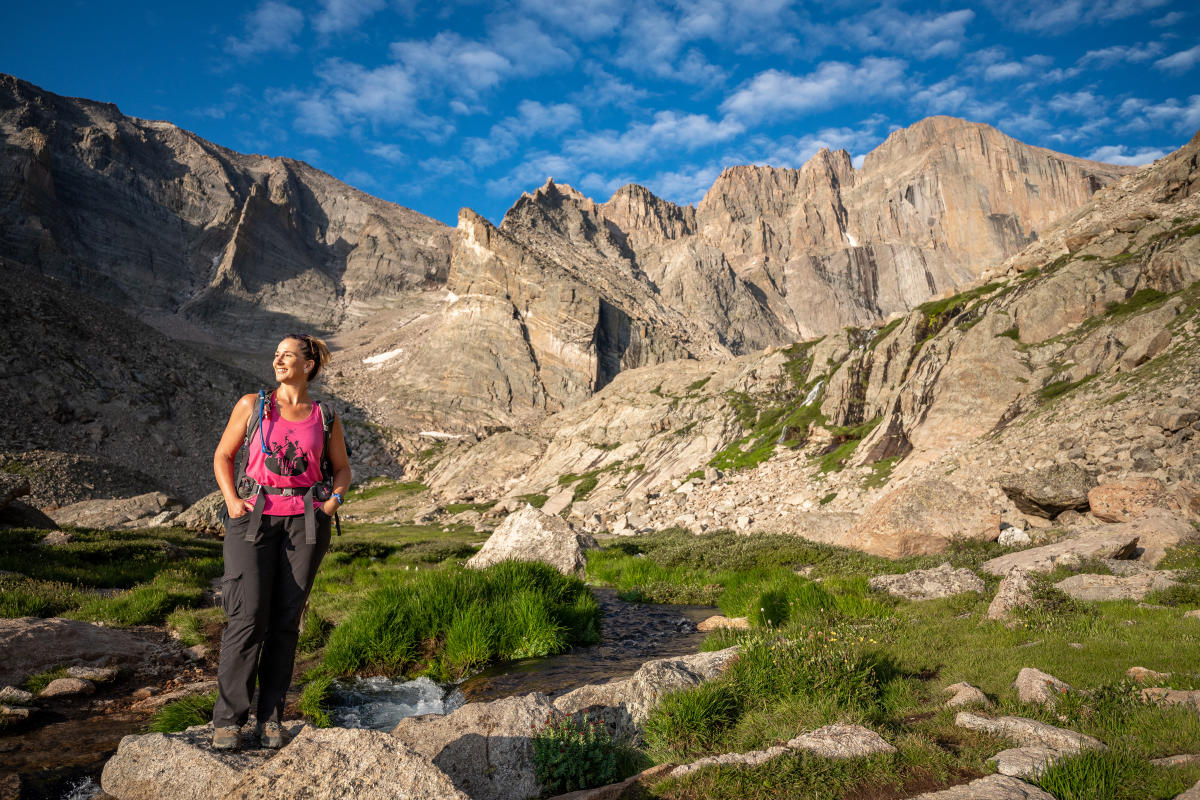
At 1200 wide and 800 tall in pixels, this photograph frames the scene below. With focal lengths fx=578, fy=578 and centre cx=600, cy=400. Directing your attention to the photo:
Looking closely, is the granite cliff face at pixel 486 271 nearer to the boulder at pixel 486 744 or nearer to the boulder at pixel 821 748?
the boulder at pixel 821 748

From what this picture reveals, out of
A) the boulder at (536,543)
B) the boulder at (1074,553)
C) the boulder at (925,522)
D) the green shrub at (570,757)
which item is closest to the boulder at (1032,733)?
the green shrub at (570,757)

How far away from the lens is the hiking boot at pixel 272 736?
17.5 feet

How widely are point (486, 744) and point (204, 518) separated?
37.5 meters

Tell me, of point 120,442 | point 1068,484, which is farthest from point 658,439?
point 120,442

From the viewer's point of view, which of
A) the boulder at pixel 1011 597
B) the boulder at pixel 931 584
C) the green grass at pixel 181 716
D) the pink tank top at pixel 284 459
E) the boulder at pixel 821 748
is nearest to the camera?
the boulder at pixel 821 748

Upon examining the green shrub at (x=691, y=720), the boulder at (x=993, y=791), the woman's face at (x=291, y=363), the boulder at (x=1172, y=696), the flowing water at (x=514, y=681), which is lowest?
the flowing water at (x=514, y=681)

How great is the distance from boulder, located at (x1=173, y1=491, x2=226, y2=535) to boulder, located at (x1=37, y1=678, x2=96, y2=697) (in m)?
28.5

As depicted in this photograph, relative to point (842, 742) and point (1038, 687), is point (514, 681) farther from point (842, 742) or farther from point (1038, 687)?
point (1038, 687)

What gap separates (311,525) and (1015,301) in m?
39.4

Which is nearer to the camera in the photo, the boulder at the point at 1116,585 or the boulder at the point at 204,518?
the boulder at the point at 1116,585

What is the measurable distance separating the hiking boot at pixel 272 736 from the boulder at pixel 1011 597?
9.86 m

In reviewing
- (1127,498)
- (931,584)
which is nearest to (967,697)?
(931,584)

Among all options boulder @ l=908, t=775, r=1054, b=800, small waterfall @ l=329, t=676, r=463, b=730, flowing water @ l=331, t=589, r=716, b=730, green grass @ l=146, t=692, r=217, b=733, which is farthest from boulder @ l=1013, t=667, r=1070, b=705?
green grass @ l=146, t=692, r=217, b=733

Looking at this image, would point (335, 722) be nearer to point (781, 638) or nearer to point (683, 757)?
point (683, 757)
